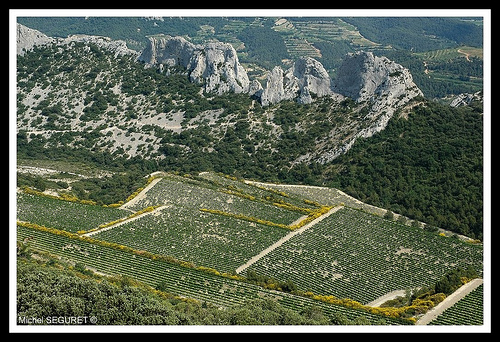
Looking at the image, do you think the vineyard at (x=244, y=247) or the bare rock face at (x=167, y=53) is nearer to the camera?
the vineyard at (x=244, y=247)

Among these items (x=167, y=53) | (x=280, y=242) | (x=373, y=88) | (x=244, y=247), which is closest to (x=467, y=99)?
(x=373, y=88)

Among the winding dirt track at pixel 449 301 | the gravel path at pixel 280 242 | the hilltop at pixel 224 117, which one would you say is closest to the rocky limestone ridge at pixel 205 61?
the hilltop at pixel 224 117

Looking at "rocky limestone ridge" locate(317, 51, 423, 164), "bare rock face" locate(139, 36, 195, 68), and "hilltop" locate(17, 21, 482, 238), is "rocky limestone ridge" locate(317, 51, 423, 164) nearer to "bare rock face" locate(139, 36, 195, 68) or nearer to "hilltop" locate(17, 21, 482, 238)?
"hilltop" locate(17, 21, 482, 238)

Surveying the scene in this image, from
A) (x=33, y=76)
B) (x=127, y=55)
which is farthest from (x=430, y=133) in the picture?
(x=33, y=76)

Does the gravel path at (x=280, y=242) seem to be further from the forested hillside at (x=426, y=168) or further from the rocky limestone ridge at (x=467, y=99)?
the rocky limestone ridge at (x=467, y=99)

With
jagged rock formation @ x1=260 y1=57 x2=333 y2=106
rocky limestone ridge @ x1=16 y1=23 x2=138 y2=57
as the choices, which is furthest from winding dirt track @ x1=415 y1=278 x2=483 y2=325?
rocky limestone ridge @ x1=16 y1=23 x2=138 y2=57

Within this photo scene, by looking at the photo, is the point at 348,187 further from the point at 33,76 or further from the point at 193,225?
the point at 33,76

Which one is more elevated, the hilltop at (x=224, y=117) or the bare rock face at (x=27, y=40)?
the bare rock face at (x=27, y=40)
